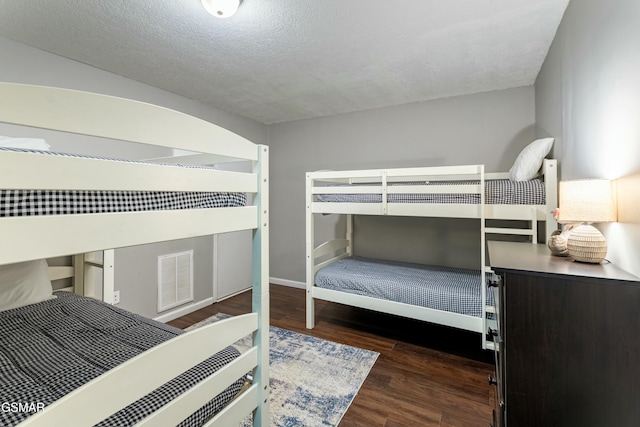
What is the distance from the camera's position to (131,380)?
27.2 inches

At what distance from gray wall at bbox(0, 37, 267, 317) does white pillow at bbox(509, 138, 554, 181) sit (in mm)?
2950

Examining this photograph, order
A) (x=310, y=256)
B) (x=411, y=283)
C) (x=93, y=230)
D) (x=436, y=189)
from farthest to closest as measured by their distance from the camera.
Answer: (x=310, y=256) < (x=411, y=283) < (x=436, y=189) < (x=93, y=230)

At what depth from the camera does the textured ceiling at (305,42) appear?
5.12 feet

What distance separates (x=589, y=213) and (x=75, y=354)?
1934 mm

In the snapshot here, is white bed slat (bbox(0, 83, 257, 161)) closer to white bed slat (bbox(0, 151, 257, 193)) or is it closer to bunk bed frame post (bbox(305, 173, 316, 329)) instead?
white bed slat (bbox(0, 151, 257, 193))

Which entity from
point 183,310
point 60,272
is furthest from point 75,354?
point 183,310

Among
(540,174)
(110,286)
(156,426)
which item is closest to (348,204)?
(540,174)

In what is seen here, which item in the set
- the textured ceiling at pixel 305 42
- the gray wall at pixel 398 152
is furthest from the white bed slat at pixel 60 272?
the gray wall at pixel 398 152

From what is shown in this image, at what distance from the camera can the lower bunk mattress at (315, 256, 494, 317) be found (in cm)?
204

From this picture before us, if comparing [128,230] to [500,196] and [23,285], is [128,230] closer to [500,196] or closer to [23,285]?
[23,285]

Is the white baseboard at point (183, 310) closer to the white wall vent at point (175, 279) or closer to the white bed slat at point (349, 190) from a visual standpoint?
the white wall vent at point (175, 279)

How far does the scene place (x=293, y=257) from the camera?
150 inches

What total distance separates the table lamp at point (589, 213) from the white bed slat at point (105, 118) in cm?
131

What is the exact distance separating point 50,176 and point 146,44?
72.9 inches
